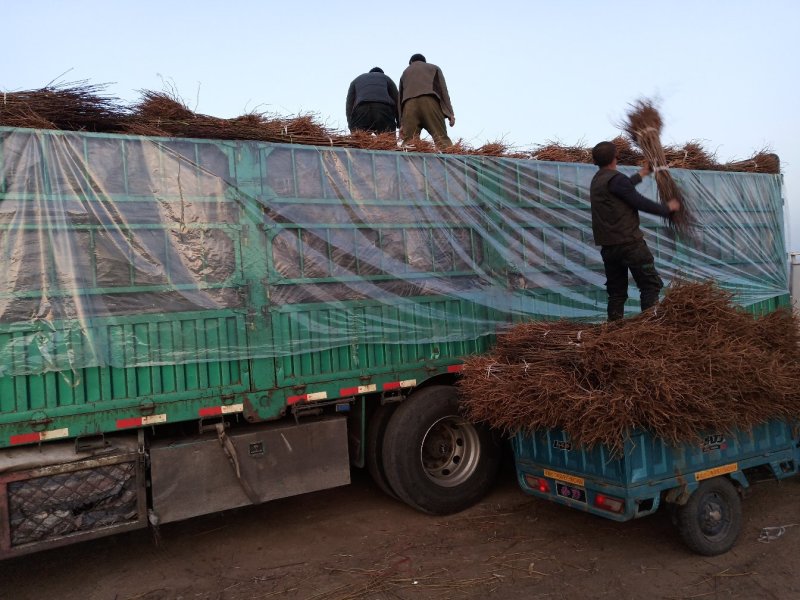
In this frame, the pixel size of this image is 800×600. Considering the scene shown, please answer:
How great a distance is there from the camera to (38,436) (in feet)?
12.7

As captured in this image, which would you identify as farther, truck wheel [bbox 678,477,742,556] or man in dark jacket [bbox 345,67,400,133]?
man in dark jacket [bbox 345,67,400,133]

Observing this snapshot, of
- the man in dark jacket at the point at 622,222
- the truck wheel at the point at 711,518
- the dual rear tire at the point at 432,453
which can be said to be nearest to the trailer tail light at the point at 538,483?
the dual rear tire at the point at 432,453

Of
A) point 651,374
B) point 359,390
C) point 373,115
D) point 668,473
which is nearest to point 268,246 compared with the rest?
point 359,390

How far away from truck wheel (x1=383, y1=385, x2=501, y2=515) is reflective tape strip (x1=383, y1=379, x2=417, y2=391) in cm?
13

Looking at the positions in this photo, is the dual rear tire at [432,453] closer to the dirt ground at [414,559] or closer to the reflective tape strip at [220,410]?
the dirt ground at [414,559]

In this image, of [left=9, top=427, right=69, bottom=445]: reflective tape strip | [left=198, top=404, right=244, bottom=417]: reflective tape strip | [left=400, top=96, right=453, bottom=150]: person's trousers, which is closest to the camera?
[left=9, top=427, right=69, bottom=445]: reflective tape strip

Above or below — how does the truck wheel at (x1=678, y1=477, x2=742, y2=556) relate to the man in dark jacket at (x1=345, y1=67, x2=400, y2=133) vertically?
below

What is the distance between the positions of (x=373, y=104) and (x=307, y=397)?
421 cm

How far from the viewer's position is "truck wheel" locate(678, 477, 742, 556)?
4164mm

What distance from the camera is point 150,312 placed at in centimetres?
420

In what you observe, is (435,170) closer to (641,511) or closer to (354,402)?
(354,402)

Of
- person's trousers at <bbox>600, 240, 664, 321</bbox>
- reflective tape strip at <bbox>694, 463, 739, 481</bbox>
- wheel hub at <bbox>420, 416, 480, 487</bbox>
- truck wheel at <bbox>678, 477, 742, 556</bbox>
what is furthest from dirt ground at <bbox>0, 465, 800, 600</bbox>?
person's trousers at <bbox>600, 240, 664, 321</bbox>

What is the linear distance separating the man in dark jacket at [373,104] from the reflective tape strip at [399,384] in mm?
3564

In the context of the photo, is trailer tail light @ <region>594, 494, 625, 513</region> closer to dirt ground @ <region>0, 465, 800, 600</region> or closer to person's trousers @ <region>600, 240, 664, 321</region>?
dirt ground @ <region>0, 465, 800, 600</region>
